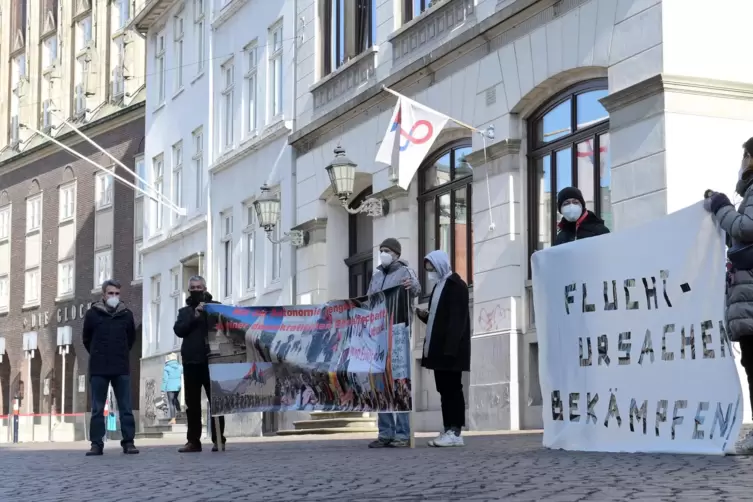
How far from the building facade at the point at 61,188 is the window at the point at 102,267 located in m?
0.05

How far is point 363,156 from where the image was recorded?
2488cm

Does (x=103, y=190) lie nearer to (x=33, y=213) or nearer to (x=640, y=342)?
(x=33, y=213)

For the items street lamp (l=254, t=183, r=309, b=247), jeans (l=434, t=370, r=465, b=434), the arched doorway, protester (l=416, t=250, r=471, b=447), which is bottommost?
jeans (l=434, t=370, r=465, b=434)

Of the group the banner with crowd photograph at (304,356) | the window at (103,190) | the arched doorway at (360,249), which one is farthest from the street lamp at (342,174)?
the window at (103,190)

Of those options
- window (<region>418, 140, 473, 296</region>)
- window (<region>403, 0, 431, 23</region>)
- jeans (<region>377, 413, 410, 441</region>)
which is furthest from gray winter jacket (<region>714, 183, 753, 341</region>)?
window (<region>403, 0, 431, 23</region>)

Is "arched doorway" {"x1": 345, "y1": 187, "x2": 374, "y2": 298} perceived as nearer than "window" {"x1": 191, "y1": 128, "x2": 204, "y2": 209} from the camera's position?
Yes

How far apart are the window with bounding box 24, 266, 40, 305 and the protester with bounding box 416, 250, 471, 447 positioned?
143ft

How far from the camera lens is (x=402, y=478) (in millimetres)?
8859

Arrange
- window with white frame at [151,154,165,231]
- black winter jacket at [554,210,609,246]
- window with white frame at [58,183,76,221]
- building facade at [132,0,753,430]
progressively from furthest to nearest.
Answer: window with white frame at [58,183,76,221], window with white frame at [151,154,165,231], building facade at [132,0,753,430], black winter jacket at [554,210,609,246]

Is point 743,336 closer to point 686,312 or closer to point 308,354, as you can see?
point 686,312

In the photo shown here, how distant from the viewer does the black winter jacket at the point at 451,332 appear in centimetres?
1294

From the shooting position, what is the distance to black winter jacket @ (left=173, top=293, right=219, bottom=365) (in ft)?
49.1

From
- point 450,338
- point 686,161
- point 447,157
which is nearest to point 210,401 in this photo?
point 450,338

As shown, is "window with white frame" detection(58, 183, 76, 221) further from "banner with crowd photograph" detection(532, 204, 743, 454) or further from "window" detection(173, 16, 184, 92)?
"banner with crowd photograph" detection(532, 204, 743, 454)
